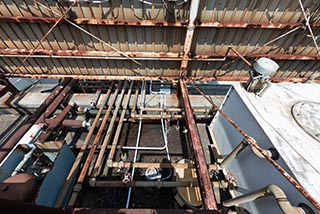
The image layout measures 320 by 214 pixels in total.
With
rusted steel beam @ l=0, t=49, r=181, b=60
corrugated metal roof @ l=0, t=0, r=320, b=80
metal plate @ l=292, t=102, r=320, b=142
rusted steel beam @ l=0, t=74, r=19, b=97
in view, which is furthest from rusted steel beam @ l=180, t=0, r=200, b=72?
rusted steel beam @ l=0, t=74, r=19, b=97

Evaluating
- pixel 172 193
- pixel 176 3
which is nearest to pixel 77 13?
pixel 176 3

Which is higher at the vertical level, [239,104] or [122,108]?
[122,108]

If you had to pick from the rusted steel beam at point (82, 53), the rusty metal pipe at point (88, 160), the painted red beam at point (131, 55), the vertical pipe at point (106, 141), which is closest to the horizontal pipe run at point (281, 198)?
the vertical pipe at point (106, 141)

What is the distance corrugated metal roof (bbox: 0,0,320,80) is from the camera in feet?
13.9

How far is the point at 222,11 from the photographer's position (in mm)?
4293

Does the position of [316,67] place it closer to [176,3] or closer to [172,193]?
[176,3]

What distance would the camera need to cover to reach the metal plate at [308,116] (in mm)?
2916

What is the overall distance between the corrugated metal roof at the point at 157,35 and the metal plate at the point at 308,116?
100 inches

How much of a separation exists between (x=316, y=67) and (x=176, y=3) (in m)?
5.93

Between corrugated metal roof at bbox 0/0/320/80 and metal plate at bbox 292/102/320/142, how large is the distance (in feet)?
8.36

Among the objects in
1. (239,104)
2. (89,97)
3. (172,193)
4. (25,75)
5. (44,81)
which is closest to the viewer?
(239,104)

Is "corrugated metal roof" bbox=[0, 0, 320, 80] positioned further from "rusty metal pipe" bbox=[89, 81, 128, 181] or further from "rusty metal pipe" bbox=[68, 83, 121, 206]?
"rusty metal pipe" bbox=[68, 83, 121, 206]

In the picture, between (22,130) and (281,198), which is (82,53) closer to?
(22,130)

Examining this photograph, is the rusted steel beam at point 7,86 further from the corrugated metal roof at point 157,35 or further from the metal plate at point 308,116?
the metal plate at point 308,116
